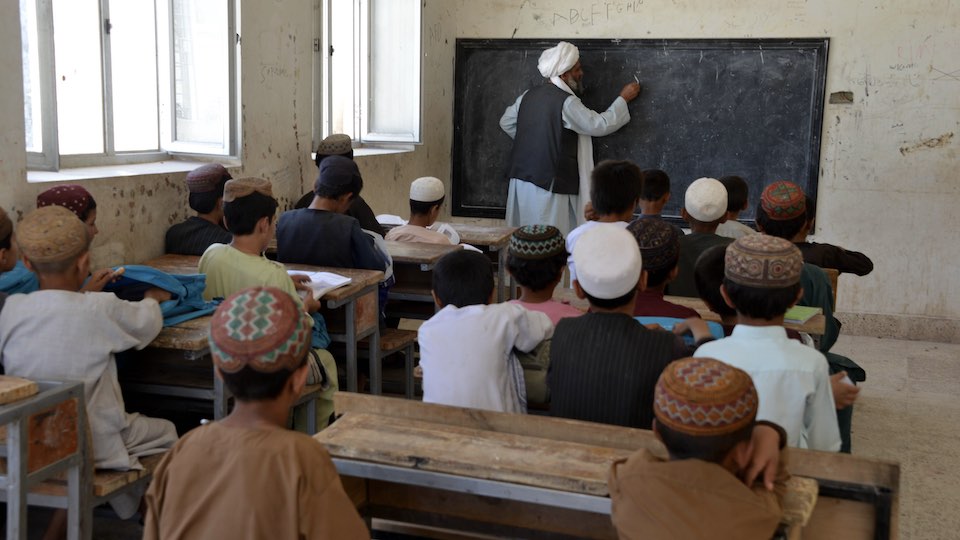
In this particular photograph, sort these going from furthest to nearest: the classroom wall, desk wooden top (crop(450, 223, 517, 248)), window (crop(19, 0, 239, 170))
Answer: the classroom wall < desk wooden top (crop(450, 223, 517, 248)) < window (crop(19, 0, 239, 170))

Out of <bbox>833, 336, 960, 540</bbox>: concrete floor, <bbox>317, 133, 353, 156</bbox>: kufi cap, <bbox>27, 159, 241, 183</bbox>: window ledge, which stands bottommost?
<bbox>833, 336, 960, 540</bbox>: concrete floor

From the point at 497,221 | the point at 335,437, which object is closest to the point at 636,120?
the point at 497,221

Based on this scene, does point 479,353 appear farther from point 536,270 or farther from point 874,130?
point 874,130

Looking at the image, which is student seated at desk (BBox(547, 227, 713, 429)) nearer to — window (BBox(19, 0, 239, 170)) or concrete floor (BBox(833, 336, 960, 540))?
concrete floor (BBox(833, 336, 960, 540))

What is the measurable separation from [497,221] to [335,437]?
17.3 ft

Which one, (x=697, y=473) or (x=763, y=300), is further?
(x=763, y=300)

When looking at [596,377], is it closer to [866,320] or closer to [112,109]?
[112,109]

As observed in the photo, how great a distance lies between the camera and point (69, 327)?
2.48 meters

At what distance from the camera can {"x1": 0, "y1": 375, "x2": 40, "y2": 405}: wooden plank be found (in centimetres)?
216

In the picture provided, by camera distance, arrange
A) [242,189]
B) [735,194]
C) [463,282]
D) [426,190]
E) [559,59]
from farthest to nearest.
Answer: [559,59] → [426,190] → [735,194] → [242,189] → [463,282]

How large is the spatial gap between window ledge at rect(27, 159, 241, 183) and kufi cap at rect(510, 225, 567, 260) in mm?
1816

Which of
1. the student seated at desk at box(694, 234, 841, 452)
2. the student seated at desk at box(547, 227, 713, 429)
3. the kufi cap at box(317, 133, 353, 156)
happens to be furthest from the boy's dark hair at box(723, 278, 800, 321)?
the kufi cap at box(317, 133, 353, 156)

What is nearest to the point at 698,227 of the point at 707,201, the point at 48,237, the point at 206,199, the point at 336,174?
the point at 707,201

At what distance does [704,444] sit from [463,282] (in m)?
1.20
